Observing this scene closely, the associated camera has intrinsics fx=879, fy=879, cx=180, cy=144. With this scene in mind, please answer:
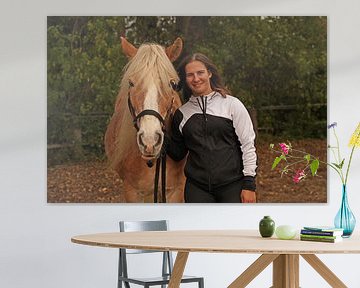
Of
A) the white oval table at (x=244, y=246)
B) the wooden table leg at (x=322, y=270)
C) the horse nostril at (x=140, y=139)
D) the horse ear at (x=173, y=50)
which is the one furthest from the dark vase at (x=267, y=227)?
the horse ear at (x=173, y=50)

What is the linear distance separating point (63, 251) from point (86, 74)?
137 cm

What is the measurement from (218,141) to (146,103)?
0.63 meters

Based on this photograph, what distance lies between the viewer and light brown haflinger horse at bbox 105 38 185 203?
266 inches

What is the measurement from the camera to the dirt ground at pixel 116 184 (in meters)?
6.76

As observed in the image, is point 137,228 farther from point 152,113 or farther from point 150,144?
point 152,113

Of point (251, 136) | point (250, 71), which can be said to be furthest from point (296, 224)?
point (250, 71)

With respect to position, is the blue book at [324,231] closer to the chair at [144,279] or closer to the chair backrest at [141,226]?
the chair at [144,279]

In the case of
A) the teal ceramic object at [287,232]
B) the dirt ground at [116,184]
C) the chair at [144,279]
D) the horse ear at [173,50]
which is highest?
the horse ear at [173,50]

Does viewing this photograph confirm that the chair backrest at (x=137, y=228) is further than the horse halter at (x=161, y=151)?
No

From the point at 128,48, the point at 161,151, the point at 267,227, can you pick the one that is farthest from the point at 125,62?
the point at 267,227

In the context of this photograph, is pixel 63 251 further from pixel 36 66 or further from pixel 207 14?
pixel 207 14

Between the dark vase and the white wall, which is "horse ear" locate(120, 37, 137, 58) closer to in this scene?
the white wall

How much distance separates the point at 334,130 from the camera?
6.77m

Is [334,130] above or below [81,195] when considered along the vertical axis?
above
